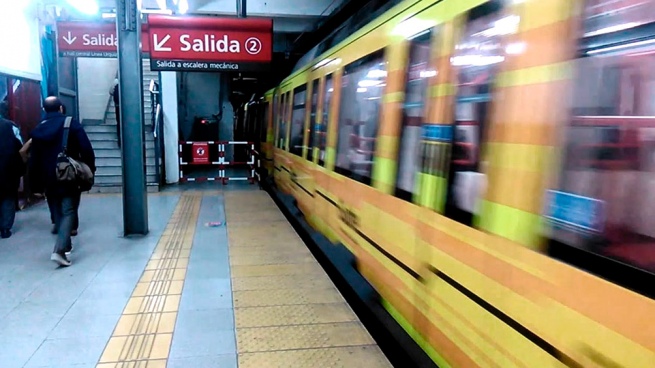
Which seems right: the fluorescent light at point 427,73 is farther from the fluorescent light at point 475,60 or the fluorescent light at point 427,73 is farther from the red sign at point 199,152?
the red sign at point 199,152

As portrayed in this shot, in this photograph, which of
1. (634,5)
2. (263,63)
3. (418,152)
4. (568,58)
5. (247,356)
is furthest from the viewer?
(263,63)

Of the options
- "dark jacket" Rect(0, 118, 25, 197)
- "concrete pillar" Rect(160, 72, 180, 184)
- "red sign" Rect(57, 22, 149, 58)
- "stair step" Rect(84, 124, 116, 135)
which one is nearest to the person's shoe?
"dark jacket" Rect(0, 118, 25, 197)

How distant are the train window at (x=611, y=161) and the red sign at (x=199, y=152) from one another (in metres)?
9.87

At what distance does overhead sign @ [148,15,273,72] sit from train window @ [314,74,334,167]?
213 centimetres

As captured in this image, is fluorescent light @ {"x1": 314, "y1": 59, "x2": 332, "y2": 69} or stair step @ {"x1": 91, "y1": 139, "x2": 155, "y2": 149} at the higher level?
fluorescent light @ {"x1": 314, "y1": 59, "x2": 332, "y2": 69}

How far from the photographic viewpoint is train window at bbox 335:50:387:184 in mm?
3457

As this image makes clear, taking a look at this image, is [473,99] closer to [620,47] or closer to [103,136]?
[620,47]

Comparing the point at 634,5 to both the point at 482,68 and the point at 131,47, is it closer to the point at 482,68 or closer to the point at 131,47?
the point at 482,68

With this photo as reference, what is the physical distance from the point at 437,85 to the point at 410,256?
921 mm

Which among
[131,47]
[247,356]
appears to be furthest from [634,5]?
[131,47]

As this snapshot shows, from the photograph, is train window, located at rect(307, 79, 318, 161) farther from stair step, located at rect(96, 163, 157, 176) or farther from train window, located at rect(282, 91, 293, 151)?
stair step, located at rect(96, 163, 157, 176)

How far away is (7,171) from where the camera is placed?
574cm

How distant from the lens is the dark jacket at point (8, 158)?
567 cm

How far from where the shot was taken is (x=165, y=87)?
10875mm
